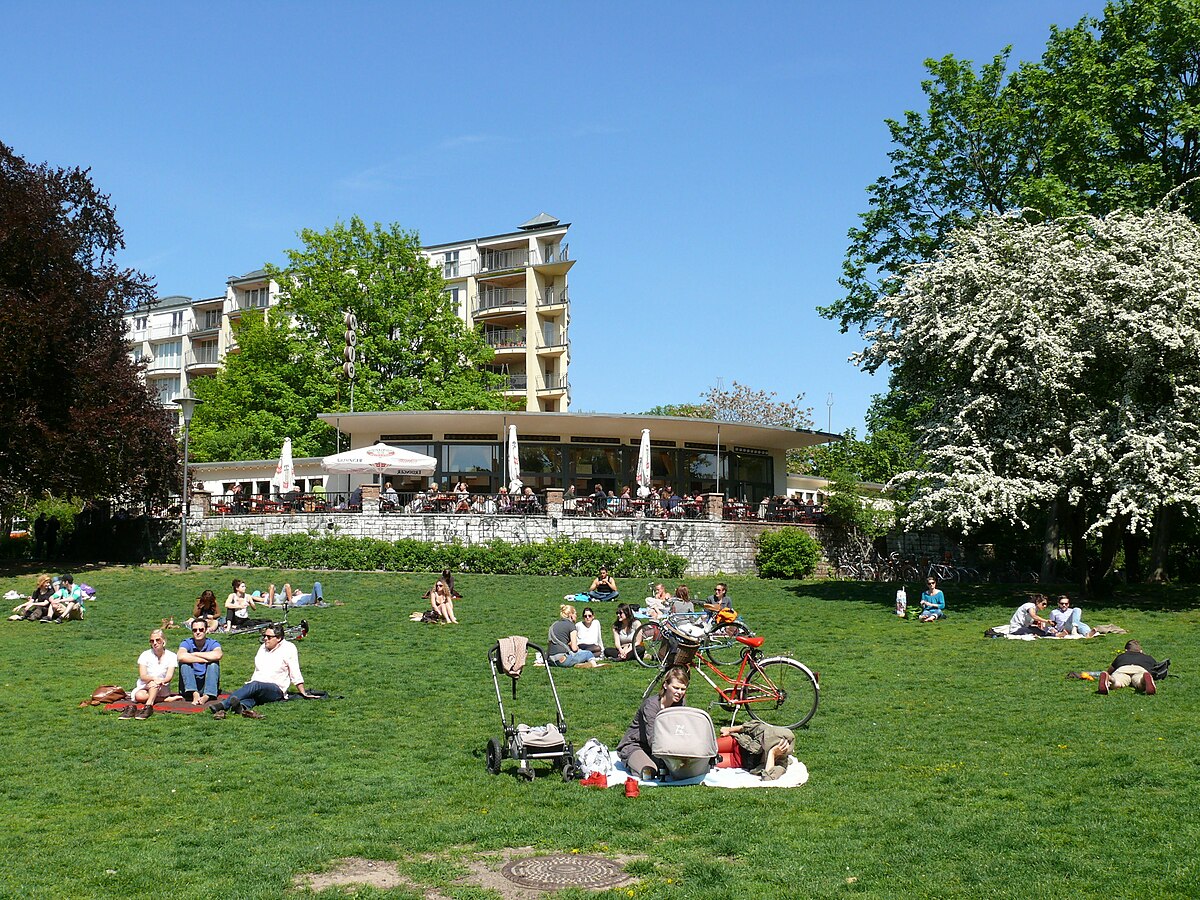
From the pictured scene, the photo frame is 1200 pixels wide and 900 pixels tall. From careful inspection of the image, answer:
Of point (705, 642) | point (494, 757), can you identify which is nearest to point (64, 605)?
point (705, 642)

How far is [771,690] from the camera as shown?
1220 centimetres

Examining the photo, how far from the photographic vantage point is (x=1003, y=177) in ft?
106

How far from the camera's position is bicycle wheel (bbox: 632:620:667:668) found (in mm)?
17378

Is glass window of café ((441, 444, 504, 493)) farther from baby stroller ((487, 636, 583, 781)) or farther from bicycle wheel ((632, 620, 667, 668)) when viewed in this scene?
baby stroller ((487, 636, 583, 781))

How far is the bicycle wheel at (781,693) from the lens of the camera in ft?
39.5

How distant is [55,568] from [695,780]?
91.9 ft

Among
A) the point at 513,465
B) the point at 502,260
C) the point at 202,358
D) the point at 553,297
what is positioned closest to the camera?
the point at 513,465

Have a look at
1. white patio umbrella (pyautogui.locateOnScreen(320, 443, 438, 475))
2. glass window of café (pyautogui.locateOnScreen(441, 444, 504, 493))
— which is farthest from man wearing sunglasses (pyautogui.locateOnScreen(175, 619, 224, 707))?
glass window of café (pyautogui.locateOnScreen(441, 444, 504, 493))

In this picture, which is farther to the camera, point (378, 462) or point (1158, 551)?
point (378, 462)

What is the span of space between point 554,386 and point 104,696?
52305 millimetres

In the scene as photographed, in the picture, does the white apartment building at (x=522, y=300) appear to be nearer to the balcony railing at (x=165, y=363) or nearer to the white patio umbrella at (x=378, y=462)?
the balcony railing at (x=165, y=363)

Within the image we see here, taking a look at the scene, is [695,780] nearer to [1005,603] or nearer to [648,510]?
[1005,603]

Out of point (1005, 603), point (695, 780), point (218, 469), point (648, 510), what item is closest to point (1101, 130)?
point (1005, 603)

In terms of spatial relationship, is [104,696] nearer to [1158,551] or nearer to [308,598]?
[308,598]
